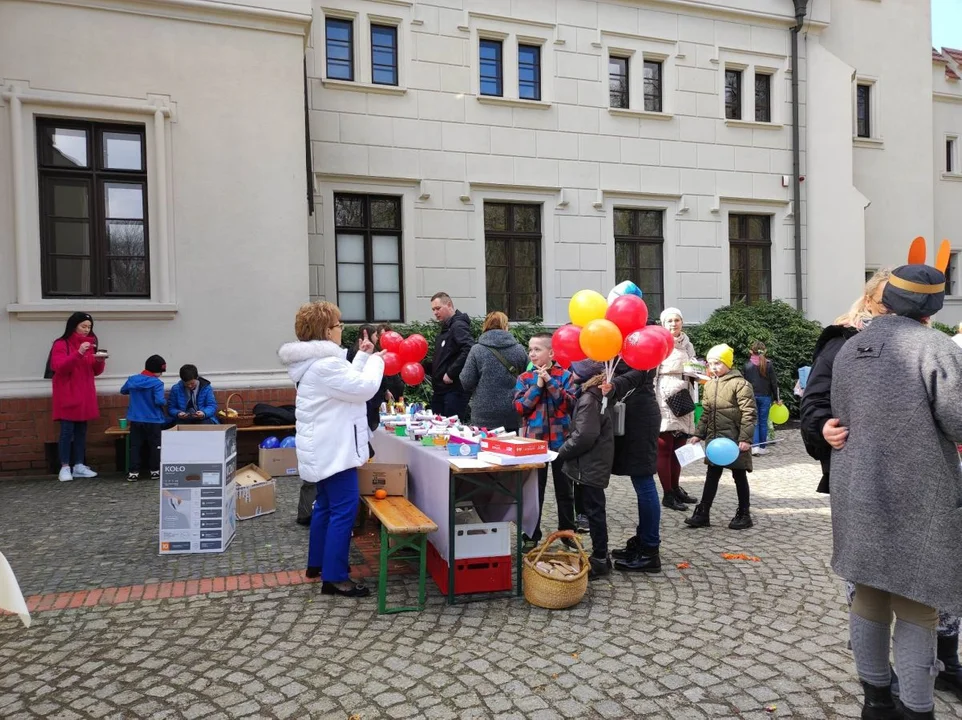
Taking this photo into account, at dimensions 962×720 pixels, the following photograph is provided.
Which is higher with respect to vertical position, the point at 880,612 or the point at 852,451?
the point at 852,451

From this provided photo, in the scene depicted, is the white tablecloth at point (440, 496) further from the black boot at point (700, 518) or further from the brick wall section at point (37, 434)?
the brick wall section at point (37, 434)

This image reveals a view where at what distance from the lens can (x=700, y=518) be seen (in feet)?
21.6

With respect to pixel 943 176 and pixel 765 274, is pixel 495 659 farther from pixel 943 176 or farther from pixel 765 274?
pixel 943 176

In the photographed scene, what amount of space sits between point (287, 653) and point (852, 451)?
3.01m

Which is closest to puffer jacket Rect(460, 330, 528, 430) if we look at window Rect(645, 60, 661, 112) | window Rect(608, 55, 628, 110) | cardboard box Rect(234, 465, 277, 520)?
cardboard box Rect(234, 465, 277, 520)

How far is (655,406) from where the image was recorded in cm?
539

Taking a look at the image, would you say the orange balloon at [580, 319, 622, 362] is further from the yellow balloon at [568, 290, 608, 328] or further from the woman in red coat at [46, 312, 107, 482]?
the woman in red coat at [46, 312, 107, 482]

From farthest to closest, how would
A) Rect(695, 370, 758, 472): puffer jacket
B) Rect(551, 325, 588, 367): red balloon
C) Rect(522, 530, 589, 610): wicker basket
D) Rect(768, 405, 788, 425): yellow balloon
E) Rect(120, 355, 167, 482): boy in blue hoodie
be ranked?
Rect(768, 405, 788, 425): yellow balloon → Rect(120, 355, 167, 482): boy in blue hoodie → Rect(695, 370, 758, 472): puffer jacket → Rect(551, 325, 588, 367): red balloon → Rect(522, 530, 589, 610): wicker basket

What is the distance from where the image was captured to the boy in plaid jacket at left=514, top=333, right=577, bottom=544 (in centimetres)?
577

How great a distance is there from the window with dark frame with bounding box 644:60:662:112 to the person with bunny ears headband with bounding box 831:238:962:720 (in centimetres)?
1245

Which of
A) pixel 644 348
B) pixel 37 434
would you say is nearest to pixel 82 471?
pixel 37 434

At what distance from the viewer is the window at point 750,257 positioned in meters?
15.3

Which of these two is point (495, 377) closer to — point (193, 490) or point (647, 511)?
point (647, 511)

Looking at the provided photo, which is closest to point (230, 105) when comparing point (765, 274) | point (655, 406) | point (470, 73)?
point (470, 73)
